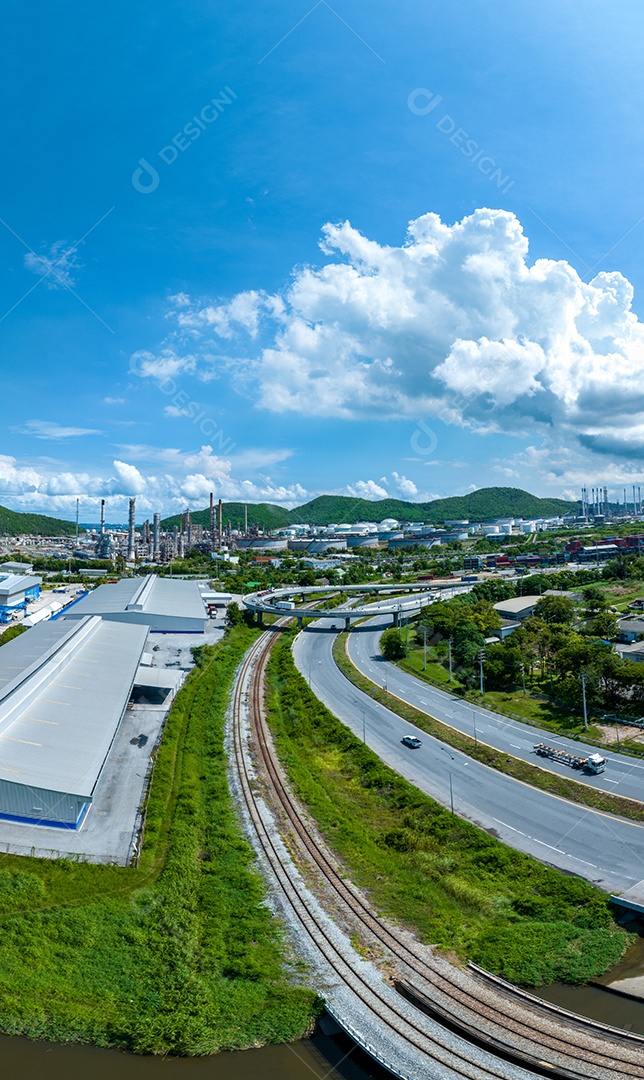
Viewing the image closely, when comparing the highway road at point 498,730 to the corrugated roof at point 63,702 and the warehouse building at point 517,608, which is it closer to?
the corrugated roof at point 63,702

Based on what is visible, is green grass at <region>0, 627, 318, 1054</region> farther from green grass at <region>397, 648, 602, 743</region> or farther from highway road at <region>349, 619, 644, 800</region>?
green grass at <region>397, 648, 602, 743</region>

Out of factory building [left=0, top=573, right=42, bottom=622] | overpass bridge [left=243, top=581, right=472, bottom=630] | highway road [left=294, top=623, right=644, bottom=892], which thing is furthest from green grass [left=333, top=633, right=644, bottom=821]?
factory building [left=0, top=573, right=42, bottom=622]

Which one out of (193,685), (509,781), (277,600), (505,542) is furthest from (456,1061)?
(505,542)

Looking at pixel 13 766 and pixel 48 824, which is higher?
pixel 13 766

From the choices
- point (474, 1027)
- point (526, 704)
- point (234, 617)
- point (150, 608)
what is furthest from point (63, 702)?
point (234, 617)

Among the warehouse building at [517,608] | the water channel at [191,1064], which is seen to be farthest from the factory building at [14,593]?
the water channel at [191,1064]

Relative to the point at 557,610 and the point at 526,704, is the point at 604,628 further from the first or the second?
the point at 526,704

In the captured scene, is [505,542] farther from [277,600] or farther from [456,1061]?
[456,1061]
